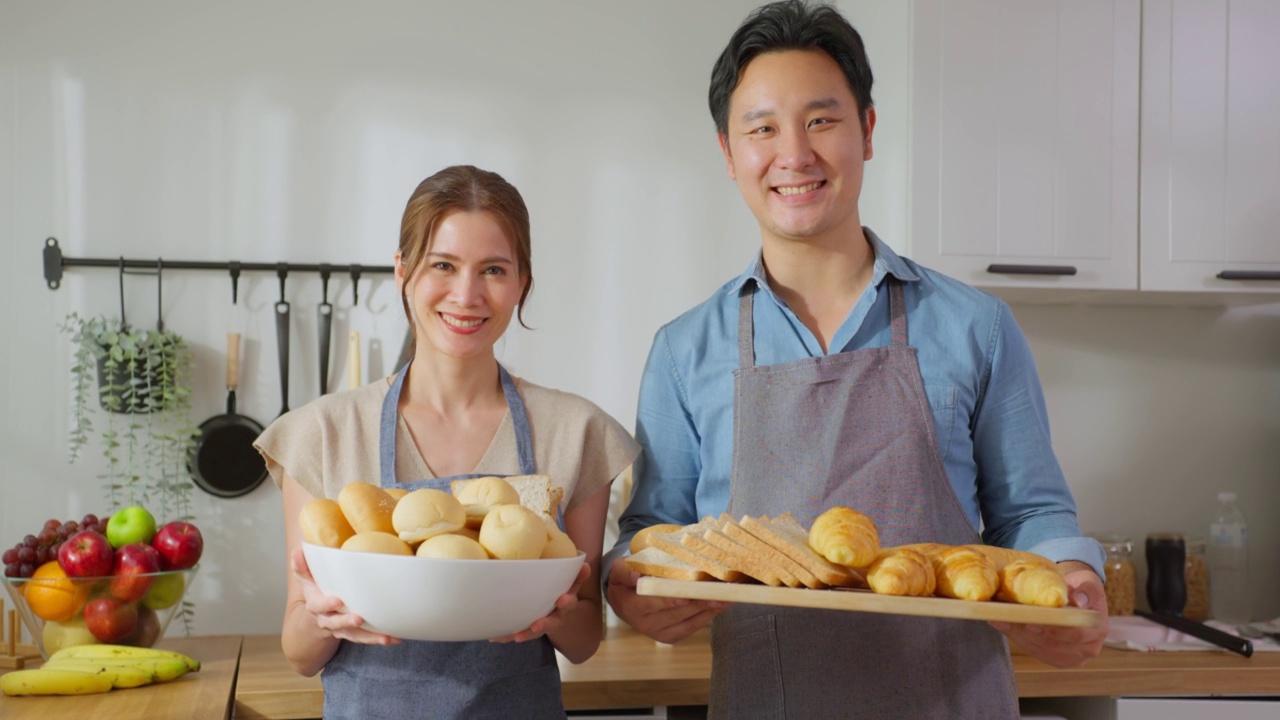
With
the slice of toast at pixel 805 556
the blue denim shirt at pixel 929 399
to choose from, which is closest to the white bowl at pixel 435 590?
the slice of toast at pixel 805 556

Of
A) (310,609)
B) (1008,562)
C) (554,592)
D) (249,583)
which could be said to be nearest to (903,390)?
(1008,562)

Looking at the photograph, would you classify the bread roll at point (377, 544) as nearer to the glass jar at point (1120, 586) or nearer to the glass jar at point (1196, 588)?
the glass jar at point (1120, 586)

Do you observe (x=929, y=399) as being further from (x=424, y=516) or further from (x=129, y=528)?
(x=129, y=528)

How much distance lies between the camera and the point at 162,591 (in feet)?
7.27

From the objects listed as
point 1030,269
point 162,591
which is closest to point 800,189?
point 1030,269

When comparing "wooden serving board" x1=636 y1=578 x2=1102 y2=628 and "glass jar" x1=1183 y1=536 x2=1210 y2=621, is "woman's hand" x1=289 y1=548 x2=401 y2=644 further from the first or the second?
"glass jar" x1=1183 y1=536 x2=1210 y2=621

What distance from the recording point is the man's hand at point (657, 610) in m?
1.30

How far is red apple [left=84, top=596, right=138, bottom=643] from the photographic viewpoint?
2.15m

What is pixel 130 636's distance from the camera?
2.20m

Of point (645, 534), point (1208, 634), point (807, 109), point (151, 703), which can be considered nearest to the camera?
point (645, 534)

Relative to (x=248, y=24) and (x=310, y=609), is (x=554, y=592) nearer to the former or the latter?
(x=310, y=609)

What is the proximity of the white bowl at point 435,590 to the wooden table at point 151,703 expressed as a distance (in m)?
0.87

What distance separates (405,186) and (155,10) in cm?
72

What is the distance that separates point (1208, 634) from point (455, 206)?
6.20 feet
